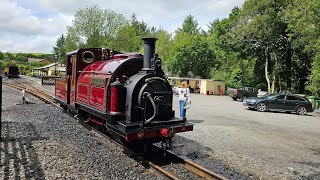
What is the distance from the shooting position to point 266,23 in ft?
116

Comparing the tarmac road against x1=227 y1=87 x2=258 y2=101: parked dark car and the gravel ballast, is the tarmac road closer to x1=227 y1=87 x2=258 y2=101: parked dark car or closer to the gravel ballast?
the gravel ballast

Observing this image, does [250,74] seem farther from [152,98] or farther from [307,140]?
[152,98]

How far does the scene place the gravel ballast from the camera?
6.21 metres

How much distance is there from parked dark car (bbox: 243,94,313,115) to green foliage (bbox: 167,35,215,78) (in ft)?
93.8

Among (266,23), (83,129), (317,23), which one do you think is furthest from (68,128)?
(266,23)

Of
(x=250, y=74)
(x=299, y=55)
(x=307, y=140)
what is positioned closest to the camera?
(x=307, y=140)

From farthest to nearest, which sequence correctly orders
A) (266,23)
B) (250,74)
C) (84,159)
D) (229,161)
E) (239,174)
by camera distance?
(250,74), (266,23), (229,161), (84,159), (239,174)

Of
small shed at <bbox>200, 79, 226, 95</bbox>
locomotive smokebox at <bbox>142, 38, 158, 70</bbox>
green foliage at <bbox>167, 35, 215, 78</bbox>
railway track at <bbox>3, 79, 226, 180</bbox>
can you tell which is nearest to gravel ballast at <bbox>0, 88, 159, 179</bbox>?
railway track at <bbox>3, 79, 226, 180</bbox>

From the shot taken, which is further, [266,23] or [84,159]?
[266,23]

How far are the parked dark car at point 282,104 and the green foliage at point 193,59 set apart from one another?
28579 millimetres

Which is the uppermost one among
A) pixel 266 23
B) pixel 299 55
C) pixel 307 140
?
pixel 266 23

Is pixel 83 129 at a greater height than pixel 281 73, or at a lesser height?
lesser

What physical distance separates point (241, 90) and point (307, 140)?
67.1 feet

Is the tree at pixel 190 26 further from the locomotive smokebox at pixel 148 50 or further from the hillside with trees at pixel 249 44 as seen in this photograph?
the locomotive smokebox at pixel 148 50
